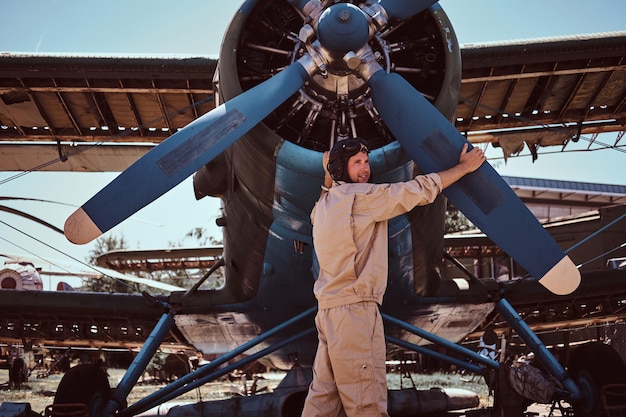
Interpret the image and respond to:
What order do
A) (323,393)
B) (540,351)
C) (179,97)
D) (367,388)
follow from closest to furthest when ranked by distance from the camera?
(367,388), (323,393), (540,351), (179,97)

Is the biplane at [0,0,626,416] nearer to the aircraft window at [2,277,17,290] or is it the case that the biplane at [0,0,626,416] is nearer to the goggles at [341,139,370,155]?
the goggles at [341,139,370,155]

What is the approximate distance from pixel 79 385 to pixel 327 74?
394cm

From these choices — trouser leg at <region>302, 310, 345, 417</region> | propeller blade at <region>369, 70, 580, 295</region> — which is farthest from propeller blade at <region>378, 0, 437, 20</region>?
trouser leg at <region>302, 310, 345, 417</region>

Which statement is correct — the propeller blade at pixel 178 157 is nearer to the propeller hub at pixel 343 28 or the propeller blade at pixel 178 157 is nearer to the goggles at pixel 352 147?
the propeller hub at pixel 343 28

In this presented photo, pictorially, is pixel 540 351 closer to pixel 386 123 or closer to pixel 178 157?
pixel 386 123

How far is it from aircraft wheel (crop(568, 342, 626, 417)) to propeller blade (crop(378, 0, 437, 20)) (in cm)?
361

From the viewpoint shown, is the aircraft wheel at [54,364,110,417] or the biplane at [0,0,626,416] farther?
the aircraft wheel at [54,364,110,417]

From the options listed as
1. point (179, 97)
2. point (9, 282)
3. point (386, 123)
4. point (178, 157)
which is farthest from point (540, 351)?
point (9, 282)

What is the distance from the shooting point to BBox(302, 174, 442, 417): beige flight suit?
10.3 feet

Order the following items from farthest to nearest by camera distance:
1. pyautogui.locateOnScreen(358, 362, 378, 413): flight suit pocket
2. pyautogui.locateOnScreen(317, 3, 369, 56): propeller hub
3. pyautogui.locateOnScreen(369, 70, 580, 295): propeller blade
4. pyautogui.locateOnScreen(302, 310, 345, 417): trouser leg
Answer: pyautogui.locateOnScreen(317, 3, 369, 56): propeller hub → pyautogui.locateOnScreen(369, 70, 580, 295): propeller blade → pyautogui.locateOnScreen(302, 310, 345, 417): trouser leg → pyautogui.locateOnScreen(358, 362, 378, 413): flight suit pocket

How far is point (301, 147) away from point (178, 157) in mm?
980

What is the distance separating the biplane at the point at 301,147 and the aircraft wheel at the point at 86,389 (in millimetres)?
29

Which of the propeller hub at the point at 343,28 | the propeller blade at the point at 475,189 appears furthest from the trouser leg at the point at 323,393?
the propeller hub at the point at 343,28

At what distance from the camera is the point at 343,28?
4.90 meters
